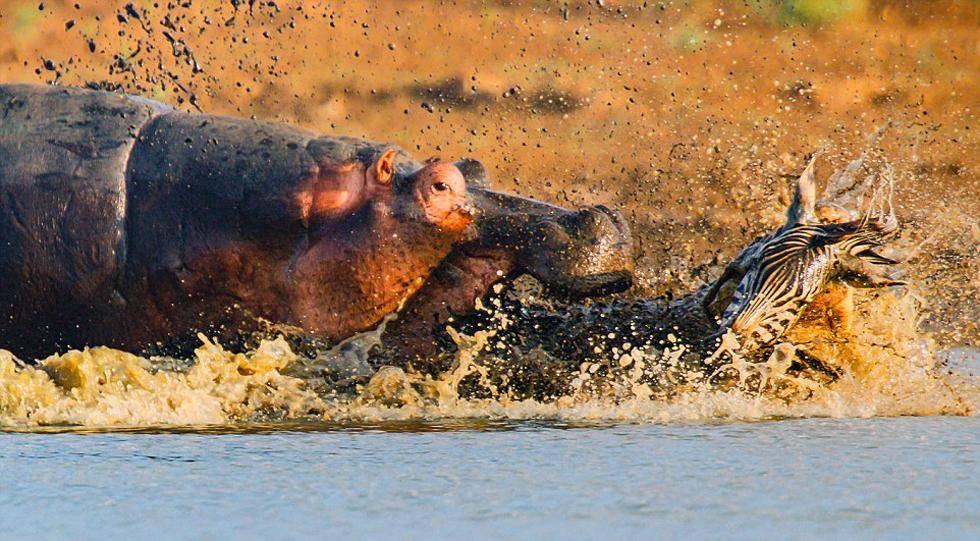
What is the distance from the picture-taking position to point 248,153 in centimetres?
669

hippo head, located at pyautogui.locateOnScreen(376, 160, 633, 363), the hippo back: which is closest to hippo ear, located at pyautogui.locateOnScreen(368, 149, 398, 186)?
hippo head, located at pyautogui.locateOnScreen(376, 160, 633, 363)

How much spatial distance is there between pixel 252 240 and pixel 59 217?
771 mm

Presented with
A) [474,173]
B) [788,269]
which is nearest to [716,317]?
[788,269]

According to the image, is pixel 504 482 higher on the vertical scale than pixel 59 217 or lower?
lower

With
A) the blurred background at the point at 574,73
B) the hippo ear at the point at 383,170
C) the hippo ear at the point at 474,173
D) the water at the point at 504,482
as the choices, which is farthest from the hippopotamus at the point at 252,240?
the blurred background at the point at 574,73

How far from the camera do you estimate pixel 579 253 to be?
648 centimetres

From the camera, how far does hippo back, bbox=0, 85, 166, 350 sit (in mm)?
6637

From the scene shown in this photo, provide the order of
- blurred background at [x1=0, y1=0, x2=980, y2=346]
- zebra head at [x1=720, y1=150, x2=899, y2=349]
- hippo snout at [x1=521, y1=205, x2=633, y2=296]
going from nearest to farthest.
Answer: zebra head at [x1=720, y1=150, x2=899, y2=349]
hippo snout at [x1=521, y1=205, x2=633, y2=296]
blurred background at [x1=0, y1=0, x2=980, y2=346]

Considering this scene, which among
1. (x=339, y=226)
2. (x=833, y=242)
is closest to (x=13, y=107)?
(x=339, y=226)

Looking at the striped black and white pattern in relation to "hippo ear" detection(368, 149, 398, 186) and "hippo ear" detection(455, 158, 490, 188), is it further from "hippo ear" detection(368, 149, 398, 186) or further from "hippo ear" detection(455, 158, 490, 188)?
"hippo ear" detection(368, 149, 398, 186)

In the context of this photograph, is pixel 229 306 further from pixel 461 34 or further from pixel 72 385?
pixel 461 34

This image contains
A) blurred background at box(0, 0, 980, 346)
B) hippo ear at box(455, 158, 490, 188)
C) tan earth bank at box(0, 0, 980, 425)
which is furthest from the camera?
blurred background at box(0, 0, 980, 346)

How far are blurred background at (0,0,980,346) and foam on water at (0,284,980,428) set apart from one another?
21.4 feet

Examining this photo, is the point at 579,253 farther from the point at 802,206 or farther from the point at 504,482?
the point at 504,482
